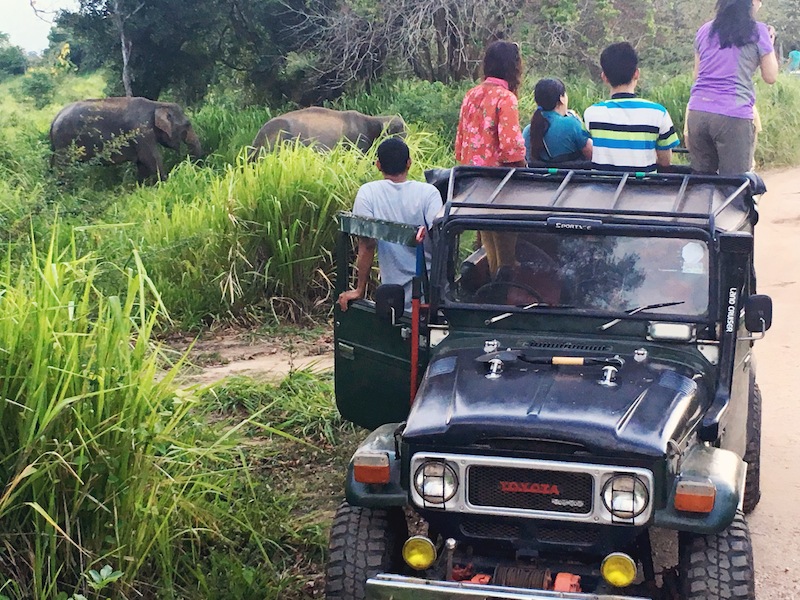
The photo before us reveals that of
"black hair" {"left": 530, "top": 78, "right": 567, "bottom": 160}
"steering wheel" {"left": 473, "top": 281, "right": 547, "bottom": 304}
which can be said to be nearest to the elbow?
"black hair" {"left": 530, "top": 78, "right": 567, "bottom": 160}

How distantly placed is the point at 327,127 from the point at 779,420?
A: 858 cm

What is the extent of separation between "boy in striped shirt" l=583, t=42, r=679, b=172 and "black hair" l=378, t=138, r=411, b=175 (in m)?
1.02

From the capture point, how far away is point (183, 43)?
19500 millimetres

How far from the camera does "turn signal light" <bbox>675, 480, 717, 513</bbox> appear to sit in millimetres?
3393

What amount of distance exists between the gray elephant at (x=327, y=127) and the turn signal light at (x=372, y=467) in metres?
9.58

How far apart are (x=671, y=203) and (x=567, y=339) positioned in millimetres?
781

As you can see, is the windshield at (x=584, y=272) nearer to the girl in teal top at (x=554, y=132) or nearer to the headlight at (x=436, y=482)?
the headlight at (x=436, y=482)

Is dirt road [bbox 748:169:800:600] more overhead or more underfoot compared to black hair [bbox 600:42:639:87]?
more underfoot

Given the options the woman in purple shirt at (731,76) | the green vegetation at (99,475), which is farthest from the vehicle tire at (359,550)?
the woman in purple shirt at (731,76)

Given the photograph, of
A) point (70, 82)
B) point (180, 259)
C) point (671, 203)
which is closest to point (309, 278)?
point (180, 259)

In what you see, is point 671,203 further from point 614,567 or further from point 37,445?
point 37,445

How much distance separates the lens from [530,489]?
350 centimetres

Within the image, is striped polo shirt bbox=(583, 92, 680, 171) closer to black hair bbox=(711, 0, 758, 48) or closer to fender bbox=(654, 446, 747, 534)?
black hair bbox=(711, 0, 758, 48)

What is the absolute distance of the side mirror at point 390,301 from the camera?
14.4 feet
